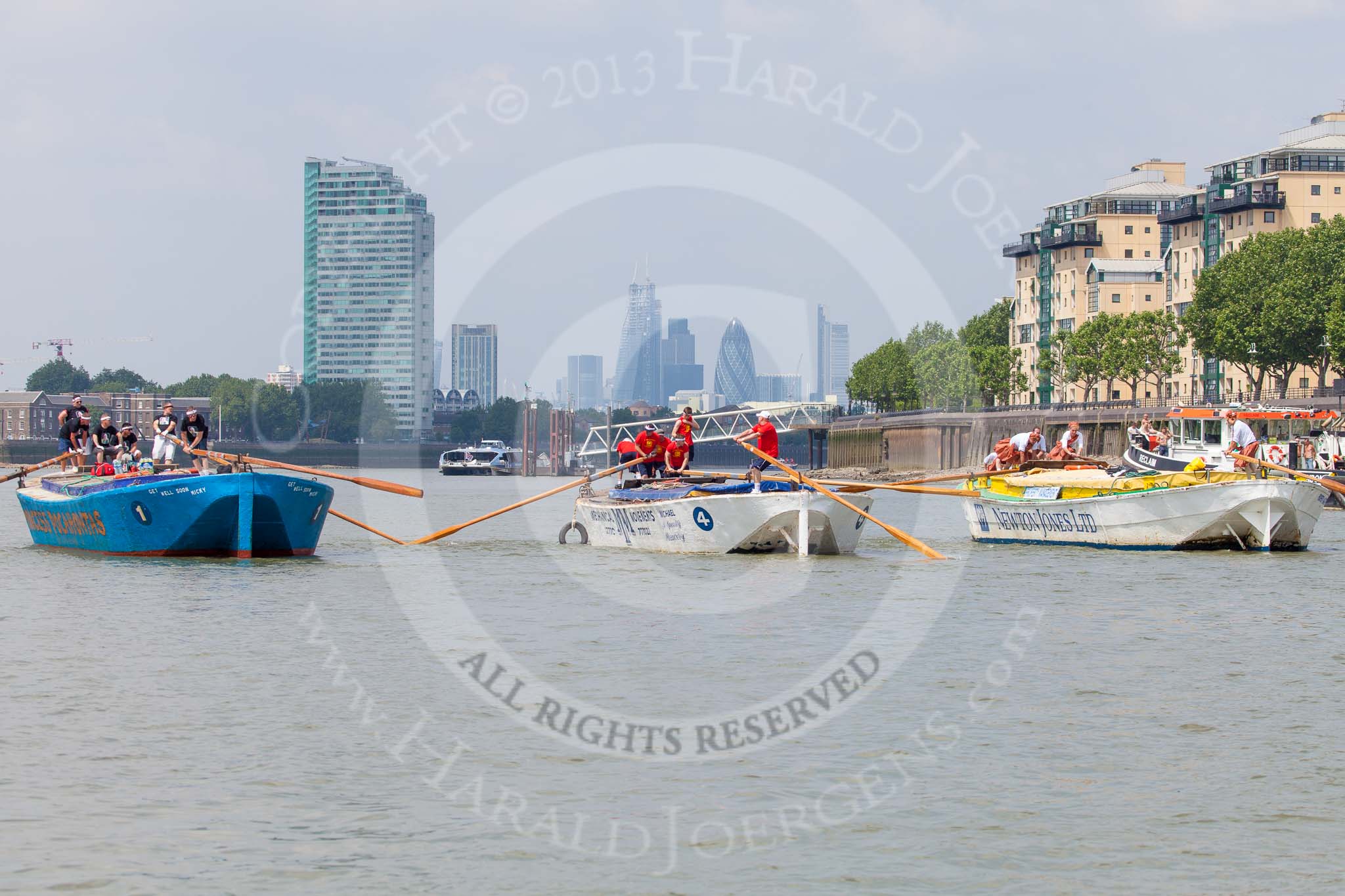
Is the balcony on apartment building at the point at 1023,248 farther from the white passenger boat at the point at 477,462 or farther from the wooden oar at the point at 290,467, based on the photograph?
the wooden oar at the point at 290,467

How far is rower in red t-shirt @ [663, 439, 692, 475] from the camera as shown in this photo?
38.9 meters

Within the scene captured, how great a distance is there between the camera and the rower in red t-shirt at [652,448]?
129ft

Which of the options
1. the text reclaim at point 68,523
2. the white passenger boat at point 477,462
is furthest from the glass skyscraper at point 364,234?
the text reclaim at point 68,523

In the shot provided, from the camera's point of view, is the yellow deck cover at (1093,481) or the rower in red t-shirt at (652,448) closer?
the yellow deck cover at (1093,481)

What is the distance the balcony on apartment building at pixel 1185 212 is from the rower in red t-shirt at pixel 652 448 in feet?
394

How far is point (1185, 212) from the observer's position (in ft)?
495

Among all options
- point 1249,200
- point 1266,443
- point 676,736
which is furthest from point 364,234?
point 676,736

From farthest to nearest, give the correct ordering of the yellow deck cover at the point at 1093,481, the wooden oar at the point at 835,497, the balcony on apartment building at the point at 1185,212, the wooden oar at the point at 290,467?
the balcony on apartment building at the point at 1185,212
the yellow deck cover at the point at 1093,481
the wooden oar at the point at 290,467
the wooden oar at the point at 835,497

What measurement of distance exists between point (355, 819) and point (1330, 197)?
138502 millimetres

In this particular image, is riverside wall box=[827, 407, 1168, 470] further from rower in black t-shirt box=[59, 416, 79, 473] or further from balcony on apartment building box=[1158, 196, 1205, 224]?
rower in black t-shirt box=[59, 416, 79, 473]

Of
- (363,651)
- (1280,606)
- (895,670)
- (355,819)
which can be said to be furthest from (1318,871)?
(1280,606)

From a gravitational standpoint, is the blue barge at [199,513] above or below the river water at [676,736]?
above

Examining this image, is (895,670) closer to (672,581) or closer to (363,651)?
(363,651)

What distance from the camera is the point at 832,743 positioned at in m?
17.2
